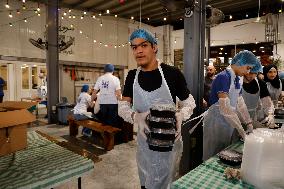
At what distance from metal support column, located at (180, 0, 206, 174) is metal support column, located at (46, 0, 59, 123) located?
21.5 ft

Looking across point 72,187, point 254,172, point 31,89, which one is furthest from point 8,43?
→ point 254,172

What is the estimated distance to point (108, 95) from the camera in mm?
6035

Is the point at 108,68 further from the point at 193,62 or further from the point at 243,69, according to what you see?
the point at 243,69

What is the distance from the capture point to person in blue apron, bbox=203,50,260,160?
2586 millimetres

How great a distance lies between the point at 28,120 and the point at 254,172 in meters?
1.83

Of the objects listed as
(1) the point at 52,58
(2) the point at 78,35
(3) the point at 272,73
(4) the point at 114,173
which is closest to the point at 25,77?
(2) the point at 78,35

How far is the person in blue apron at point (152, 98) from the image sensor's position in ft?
6.89

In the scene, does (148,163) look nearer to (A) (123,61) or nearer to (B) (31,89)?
(B) (31,89)

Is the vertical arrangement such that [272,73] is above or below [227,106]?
above

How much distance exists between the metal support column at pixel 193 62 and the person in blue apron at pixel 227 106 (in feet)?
2.03

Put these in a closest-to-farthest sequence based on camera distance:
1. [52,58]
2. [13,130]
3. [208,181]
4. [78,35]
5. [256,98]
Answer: [208,181], [13,130], [256,98], [52,58], [78,35]

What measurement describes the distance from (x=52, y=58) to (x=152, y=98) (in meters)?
7.64

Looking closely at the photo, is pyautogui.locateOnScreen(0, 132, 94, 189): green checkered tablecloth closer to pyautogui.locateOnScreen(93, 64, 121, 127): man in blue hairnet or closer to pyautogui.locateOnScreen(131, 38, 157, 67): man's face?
pyautogui.locateOnScreen(131, 38, 157, 67): man's face

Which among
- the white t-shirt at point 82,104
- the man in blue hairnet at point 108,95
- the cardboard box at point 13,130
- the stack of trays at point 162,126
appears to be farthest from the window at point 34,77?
the stack of trays at point 162,126
